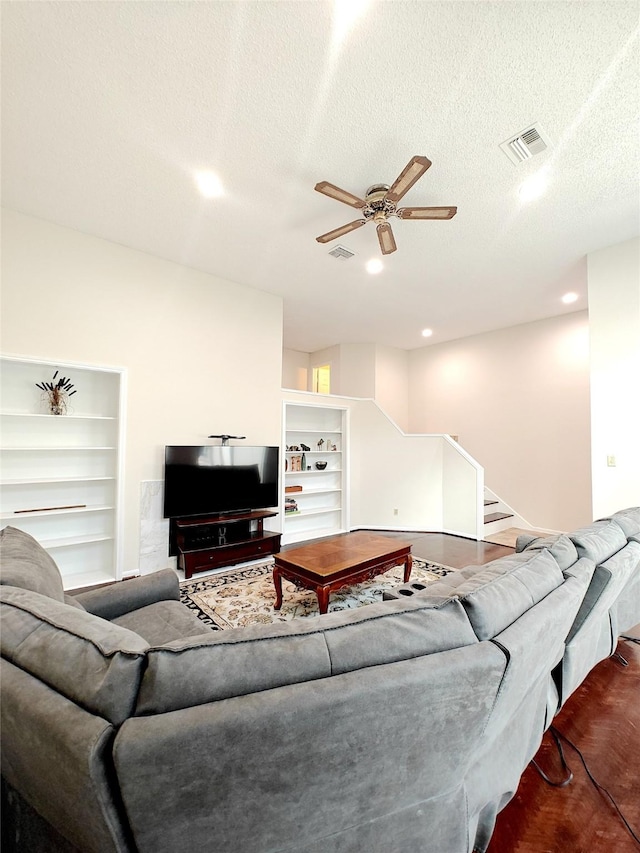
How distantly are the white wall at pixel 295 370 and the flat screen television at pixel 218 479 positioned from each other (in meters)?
3.77

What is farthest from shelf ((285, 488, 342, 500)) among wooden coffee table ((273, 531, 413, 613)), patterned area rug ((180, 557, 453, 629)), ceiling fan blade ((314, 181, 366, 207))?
ceiling fan blade ((314, 181, 366, 207))

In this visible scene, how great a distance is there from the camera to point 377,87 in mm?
2086

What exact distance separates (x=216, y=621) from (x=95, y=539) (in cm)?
155

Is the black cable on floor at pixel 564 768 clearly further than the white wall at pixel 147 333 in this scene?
No

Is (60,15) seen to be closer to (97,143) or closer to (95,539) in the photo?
(97,143)

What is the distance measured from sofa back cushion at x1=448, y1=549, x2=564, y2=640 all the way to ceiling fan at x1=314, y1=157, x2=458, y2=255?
7.12ft

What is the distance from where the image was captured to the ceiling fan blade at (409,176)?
7.05 feet

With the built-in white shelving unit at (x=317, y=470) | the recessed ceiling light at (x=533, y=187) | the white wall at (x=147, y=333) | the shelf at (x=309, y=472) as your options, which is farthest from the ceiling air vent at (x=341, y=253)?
the shelf at (x=309, y=472)

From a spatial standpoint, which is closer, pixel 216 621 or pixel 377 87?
pixel 377 87

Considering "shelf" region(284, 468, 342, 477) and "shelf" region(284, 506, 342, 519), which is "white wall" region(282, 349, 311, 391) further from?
"shelf" region(284, 506, 342, 519)

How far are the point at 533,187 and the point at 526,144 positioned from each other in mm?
513

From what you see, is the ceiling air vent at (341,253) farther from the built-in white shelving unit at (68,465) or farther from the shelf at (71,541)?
the shelf at (71,541)

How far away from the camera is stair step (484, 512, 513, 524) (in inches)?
217

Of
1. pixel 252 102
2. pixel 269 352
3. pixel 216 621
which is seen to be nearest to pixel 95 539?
pixel 216 621
